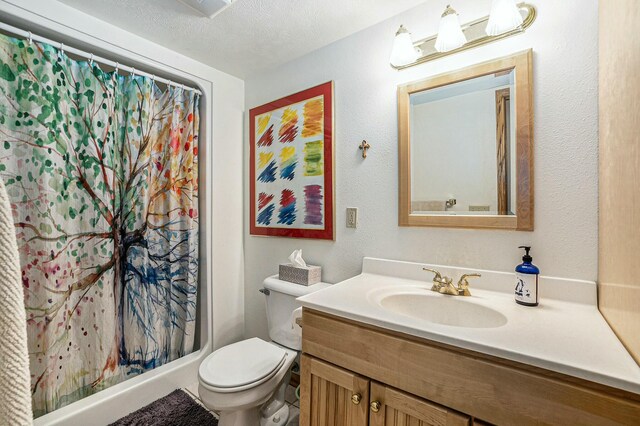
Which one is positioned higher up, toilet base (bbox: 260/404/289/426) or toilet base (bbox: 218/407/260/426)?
toilet base (bbox: 218/407/260/426)

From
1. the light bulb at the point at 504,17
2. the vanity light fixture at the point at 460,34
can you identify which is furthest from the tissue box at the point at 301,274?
the light bulb at the point at 504,17

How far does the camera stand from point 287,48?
1.79 m

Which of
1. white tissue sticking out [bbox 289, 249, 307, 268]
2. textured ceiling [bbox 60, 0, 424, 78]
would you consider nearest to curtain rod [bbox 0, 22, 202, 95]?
textured ceiling [bbox 60, 0, 424, 78]

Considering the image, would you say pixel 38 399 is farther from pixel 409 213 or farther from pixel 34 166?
pixel 409 213

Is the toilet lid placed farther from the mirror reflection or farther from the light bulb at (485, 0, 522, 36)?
the light bulb at (485, 0, 522, 36)

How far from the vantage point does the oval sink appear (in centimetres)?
106

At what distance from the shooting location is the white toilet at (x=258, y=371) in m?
1.26

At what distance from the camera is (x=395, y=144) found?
146cm

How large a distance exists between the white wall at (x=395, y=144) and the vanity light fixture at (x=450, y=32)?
79 millimetres

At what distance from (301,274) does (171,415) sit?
3.47 feet

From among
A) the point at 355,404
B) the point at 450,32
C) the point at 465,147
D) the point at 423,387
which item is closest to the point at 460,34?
the point at 450,32

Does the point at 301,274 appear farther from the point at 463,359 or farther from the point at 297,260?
the point at 463,359

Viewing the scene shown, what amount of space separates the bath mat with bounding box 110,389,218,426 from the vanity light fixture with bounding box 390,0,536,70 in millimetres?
2117

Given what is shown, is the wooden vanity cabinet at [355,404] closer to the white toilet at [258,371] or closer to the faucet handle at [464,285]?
the white toilet at [258,371]
